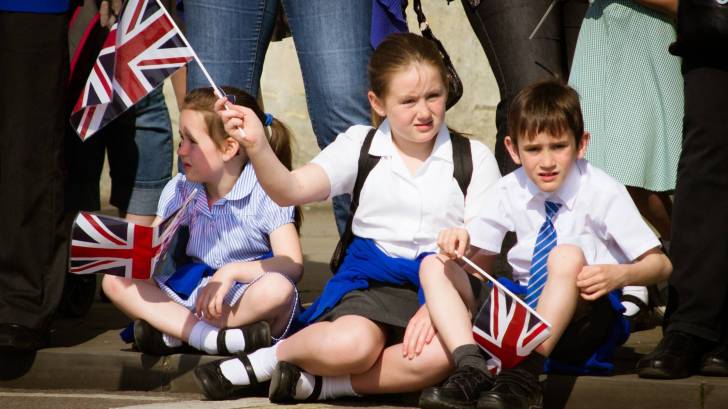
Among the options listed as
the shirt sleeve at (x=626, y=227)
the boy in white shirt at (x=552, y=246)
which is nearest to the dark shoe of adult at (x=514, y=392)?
the boy in white shirt at (x=552, y=246)

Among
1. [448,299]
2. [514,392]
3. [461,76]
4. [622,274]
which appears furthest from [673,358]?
[461,76]

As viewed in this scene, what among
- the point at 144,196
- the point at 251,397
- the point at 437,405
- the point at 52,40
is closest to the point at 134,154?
the point at 144,196

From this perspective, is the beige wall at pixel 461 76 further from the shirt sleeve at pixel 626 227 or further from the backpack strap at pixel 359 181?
the shirt sleeve at pixel 626 227

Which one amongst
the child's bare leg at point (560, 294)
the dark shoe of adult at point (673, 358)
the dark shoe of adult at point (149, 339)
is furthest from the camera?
the dark shoe of adult at point (149, 339)

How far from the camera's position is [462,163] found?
4.37 meters

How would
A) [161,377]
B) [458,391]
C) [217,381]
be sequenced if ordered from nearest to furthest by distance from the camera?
[458,391]
[217,381]
[161,377]

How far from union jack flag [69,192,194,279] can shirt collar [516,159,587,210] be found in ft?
4.01

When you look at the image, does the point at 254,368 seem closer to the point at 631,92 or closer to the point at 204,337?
the point at 204,337

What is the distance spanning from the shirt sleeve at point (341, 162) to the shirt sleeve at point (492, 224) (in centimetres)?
43

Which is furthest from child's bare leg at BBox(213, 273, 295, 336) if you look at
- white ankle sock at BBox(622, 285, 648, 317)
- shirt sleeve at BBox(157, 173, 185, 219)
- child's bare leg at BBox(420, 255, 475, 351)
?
white ankle sock at BBox(622, 285, 648, 317)

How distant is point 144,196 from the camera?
5504mm

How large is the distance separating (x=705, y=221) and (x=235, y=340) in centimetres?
152

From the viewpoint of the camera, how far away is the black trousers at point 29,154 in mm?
4633

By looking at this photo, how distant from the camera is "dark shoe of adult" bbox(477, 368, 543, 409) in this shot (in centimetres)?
370
